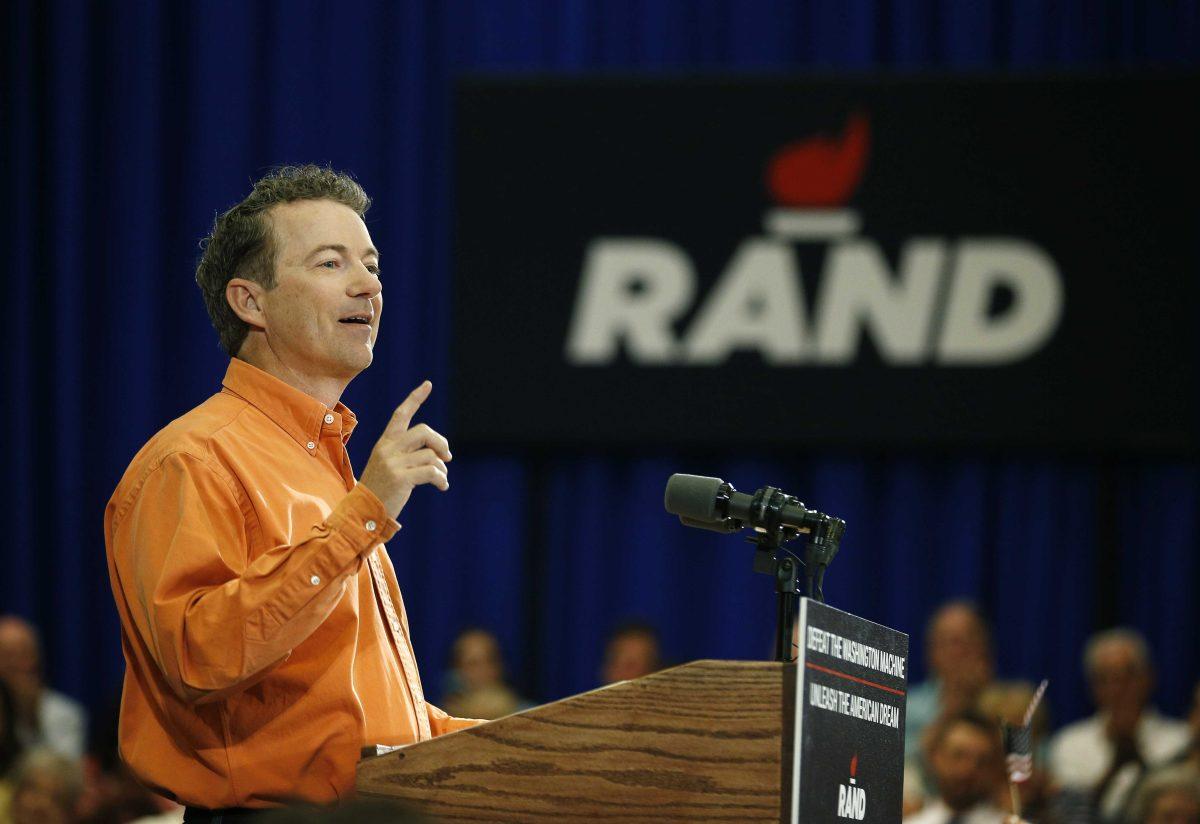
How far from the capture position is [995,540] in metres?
6.95

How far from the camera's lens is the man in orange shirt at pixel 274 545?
199 centimetres

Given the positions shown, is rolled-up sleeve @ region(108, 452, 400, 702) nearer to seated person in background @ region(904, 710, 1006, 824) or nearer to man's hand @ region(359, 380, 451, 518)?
man's hand @ region(359, 380, 451, 518)

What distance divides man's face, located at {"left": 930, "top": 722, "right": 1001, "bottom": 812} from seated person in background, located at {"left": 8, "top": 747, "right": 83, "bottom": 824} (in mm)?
2509

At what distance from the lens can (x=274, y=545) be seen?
7.02 feet

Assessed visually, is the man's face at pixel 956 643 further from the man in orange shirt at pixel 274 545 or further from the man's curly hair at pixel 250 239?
the man's curly hair at pixel 250 239

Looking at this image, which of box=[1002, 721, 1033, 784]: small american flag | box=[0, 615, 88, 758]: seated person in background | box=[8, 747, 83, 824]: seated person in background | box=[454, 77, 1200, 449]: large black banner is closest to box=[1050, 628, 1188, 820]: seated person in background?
box=[454, 77, 1200, 449]: large black banner

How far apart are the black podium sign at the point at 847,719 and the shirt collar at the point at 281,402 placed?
774 millimetres

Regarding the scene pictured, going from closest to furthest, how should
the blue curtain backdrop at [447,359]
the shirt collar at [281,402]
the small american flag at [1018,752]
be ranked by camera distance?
the shirt collar at [281,402]
the small american flag at [1018,752]
the blue curtain backdrop at [447,359]

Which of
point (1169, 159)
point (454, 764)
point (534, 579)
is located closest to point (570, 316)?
point (534, 579)

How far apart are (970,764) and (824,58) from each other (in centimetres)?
328

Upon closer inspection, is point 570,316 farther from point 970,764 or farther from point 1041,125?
point 970,764

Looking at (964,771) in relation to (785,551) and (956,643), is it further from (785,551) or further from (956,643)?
(785,551)

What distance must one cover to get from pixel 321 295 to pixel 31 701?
4438 mm

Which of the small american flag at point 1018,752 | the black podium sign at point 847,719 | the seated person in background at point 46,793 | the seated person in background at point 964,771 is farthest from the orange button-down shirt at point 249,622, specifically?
the seated person in background at point 46,793
